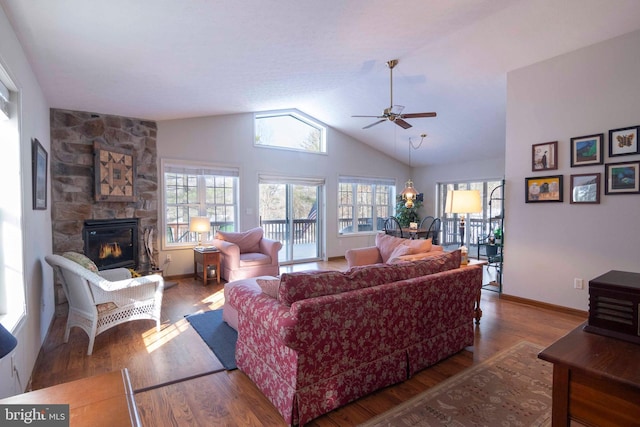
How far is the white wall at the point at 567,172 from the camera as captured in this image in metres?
3.38

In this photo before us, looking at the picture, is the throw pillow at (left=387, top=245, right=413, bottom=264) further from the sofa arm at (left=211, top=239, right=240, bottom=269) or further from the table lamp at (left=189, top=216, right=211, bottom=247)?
the table lamp at (left=189, top=216, right=211, bottom=247)

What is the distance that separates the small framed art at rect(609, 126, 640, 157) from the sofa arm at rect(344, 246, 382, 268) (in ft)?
9.71

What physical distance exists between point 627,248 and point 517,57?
2525 millimetres

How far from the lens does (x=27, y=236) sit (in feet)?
7.71

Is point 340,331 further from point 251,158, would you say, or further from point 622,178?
point 251,158

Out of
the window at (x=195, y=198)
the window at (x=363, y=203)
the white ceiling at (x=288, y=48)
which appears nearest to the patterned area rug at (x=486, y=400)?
the white ceiling at (x=288, y=48)

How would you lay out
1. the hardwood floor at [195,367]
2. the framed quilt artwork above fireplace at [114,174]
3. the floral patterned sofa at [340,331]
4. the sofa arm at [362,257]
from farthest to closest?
the sofa arm at [362,257], the framed quilt artwork above fireplace at [114,174], the hardwood floor at [195,367], the floral patterned sofa at [340,331]

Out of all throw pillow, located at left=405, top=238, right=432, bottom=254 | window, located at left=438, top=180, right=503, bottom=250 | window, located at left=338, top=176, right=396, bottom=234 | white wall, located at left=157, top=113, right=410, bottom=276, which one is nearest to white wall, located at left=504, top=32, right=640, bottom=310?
Result: throw pillow, located at left=405, top=238, right=432, bottom=254

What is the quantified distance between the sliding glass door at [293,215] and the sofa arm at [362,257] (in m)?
2.52

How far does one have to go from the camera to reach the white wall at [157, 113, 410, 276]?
5.45m

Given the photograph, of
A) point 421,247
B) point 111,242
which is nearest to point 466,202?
point 421,247

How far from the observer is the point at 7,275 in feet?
6.90

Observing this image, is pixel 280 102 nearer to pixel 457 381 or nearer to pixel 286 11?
pixel 286 11

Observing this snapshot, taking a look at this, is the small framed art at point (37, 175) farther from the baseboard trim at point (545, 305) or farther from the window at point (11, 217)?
the baseboard trim at point (545, 305)
